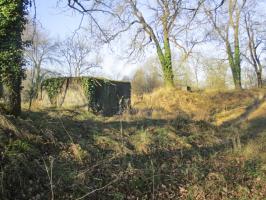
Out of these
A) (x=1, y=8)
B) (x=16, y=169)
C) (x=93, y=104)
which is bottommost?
(x=16, y=169)

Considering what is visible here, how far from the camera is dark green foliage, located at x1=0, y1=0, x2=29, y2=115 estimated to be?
491 inches

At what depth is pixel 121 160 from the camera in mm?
11312

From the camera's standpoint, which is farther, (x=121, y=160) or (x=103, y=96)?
(x=103, y=96)

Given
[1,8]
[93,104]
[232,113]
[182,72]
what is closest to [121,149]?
[1,8]

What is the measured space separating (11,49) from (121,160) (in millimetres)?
4701

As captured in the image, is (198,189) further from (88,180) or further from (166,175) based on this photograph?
(88,180)

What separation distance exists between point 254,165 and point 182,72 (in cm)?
3726

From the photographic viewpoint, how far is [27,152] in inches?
394

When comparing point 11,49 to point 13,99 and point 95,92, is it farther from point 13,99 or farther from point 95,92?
point 95,92

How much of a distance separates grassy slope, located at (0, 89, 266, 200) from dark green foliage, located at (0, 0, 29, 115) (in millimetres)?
794

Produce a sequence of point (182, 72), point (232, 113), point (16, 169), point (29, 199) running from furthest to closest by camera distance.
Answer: point (182, 72), point (232, 113), point (16, 169), point (29, 199)

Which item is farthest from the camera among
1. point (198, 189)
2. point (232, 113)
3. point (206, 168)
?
point (232, 113)

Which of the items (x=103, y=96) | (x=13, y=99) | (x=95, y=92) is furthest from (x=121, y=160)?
(x=103, y=96)

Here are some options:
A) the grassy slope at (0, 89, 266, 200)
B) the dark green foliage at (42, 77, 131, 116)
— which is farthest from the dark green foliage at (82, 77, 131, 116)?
the grassy slope at (0, 89, 266, 200)
